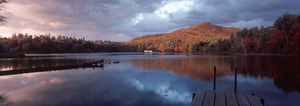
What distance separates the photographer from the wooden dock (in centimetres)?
400

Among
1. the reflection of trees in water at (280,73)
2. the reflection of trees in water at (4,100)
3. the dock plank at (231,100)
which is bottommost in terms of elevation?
the reflection of trees in water at (4,100)

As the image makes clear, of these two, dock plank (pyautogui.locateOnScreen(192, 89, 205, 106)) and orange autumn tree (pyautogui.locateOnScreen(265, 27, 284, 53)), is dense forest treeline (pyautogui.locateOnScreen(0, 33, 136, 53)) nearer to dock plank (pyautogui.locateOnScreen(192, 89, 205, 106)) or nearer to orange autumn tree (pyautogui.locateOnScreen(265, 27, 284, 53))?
dock plank (pyautogui.locateOnScreen(192, 89, 205, 106))

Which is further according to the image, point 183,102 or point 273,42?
point 273,42

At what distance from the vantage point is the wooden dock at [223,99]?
3998mm

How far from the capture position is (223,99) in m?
A: 4.33

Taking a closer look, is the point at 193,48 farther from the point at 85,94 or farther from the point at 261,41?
the point at 85,94

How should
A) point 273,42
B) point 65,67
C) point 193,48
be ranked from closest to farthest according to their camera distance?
point 65,67 < point 273,42 < point 193,48

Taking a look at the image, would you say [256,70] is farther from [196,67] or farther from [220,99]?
[220,99]

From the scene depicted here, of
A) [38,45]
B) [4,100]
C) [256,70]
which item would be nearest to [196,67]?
[256,70]

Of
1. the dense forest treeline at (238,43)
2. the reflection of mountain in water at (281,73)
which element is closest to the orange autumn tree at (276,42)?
the dense forest treeline at (238,43)

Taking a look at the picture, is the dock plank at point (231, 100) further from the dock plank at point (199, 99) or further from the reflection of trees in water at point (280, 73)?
the reflection of trees in water at point (280, 73)

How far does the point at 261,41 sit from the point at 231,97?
212 ft

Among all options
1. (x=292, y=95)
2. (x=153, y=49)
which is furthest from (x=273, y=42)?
(x=153, y=49)

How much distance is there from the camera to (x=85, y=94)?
7.21 metres
